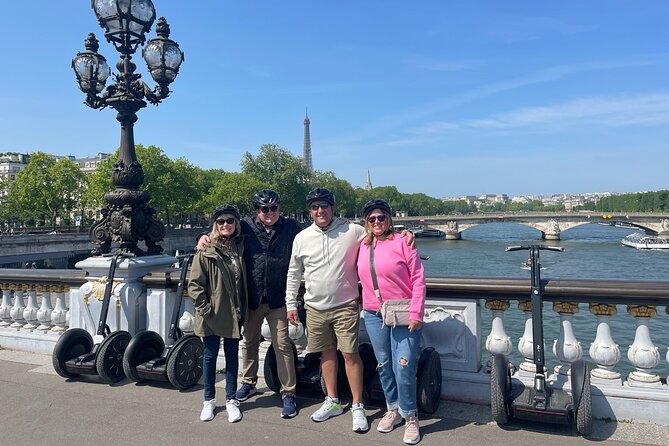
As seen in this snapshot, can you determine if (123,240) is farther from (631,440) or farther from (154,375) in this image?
(631,440)

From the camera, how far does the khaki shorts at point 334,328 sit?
3.78 metres

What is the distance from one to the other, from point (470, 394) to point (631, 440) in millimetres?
1140

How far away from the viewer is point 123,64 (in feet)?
19.4

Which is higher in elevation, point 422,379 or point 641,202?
point 641,202

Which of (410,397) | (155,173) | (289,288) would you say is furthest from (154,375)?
(155,173)

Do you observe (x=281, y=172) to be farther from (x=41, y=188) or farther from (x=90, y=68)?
(x=90, y=68)

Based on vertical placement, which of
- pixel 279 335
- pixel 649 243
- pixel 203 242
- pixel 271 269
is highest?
pixel 203 242

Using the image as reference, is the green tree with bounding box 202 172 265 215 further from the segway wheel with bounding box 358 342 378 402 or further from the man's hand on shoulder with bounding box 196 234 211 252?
the segway wheel with bounding box 358 342 378 402

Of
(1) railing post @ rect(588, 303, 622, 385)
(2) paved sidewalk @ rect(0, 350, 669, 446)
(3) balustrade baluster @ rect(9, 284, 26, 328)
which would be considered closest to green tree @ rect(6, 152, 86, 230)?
(3) balustrade baluster @ rect(9, 284, 26, 328)

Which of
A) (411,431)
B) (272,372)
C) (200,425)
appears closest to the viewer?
(411,431)

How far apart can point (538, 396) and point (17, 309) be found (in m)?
5.87

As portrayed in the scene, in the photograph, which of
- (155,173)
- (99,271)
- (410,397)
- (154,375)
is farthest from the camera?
(155,173)

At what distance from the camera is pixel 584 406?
10.8ft

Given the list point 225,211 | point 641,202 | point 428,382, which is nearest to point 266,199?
point 225,211
